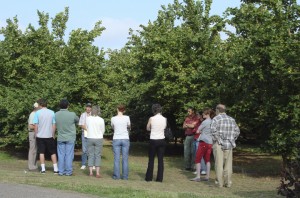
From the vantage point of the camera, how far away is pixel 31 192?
31.0ft

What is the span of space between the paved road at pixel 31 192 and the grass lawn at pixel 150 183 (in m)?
0.43

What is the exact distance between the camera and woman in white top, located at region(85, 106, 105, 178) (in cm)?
1309

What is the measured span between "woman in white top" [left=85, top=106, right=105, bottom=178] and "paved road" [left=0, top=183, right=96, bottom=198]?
10.2ft

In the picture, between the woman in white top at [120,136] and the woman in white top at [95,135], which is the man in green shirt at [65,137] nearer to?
the woman in white top at [95,135]

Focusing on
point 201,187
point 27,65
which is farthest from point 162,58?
point 201,187

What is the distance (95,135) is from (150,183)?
6.07ft

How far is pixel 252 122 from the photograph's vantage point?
1584cm

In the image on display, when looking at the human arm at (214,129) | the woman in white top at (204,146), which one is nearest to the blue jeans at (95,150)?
the woman in white top at (204,146)

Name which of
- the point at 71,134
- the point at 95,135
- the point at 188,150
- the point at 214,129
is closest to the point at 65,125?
the point at 71,134

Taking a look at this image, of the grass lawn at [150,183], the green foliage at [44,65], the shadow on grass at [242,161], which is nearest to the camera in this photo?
the grass lawn at [150,183]

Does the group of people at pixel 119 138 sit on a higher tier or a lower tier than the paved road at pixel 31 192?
higher

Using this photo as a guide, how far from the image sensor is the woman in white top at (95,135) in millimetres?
13094

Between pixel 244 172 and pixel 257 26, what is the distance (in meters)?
4.71

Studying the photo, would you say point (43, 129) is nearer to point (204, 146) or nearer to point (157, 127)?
point (157, 127)
